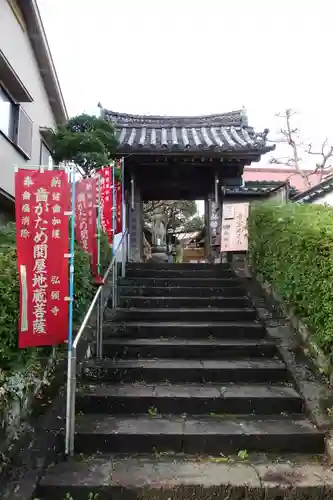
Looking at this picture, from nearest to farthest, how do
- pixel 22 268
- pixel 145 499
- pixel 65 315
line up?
pixel 145 499 < pixel 22 268 < pixel 65 315

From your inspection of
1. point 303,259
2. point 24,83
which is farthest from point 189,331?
point 24,83

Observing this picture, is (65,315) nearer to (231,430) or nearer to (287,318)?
(231,430)

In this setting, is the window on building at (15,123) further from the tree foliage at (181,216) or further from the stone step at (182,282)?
the tree foliage at (181,216)

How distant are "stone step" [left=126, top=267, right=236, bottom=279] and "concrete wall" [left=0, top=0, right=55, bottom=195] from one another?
3.21 metres

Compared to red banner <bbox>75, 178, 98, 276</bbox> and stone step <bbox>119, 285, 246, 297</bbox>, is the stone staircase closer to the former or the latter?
stone step <bbox>119, 285, 246, 297</bbox>

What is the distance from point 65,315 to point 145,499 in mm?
1777

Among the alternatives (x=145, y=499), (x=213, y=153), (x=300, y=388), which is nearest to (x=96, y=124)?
(x=213, y=153)

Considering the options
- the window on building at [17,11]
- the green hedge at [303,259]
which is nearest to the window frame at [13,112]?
the window on building at [17,11]

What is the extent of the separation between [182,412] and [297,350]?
1850mm

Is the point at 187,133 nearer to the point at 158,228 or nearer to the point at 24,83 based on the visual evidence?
the point at 24,83

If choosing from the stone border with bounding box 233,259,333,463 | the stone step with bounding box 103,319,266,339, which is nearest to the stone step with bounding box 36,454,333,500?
the stone border with bounding box 233,259,333,463

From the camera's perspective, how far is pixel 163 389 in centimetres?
462

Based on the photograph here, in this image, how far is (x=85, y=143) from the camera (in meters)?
7.80

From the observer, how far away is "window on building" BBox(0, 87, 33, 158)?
7825 mm
